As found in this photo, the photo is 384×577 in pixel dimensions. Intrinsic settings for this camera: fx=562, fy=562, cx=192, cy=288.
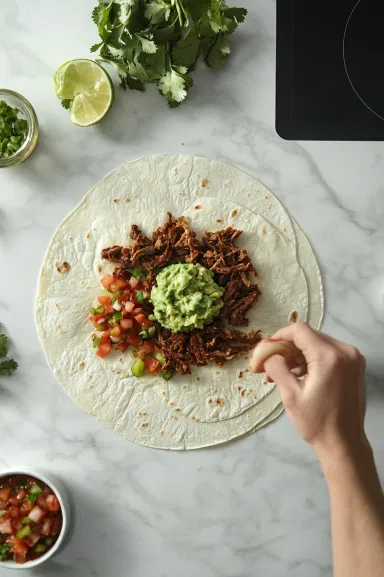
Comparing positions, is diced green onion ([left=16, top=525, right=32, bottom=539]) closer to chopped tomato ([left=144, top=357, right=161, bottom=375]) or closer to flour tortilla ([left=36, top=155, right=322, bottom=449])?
flour tortilla ([left=36, top=155, right=322, bottom=449])

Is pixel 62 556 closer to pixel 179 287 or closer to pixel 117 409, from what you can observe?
pixel 117 409

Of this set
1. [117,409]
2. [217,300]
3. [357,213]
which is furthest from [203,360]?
[357,213]

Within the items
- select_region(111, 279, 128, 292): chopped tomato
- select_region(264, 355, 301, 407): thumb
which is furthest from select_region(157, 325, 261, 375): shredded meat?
select_region(264, 355, 301, 407): thumb

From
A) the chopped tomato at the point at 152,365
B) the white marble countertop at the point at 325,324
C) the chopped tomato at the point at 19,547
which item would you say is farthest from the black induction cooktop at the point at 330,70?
the chopped tomato at the point at 19,547

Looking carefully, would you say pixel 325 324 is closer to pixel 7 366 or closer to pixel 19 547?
pixel 7 366

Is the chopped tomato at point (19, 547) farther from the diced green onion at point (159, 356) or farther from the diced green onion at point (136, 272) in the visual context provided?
the diced green onion at point (136, 272)

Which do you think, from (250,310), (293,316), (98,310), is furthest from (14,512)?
(293,316)
